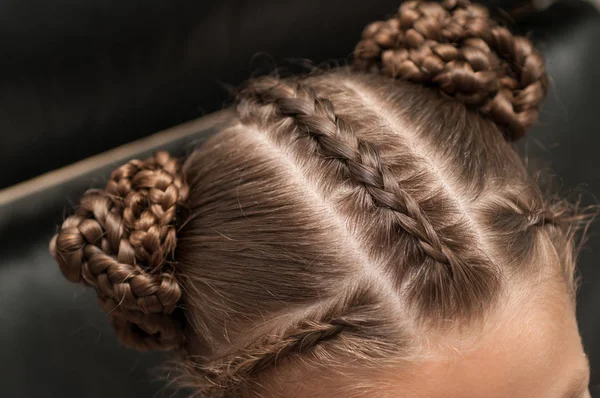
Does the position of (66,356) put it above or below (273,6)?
below

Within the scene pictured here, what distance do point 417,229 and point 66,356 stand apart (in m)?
0.50

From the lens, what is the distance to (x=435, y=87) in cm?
70

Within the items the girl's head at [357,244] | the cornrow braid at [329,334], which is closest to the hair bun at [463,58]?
the girl's head at [357,244]

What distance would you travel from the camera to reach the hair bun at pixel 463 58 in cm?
68

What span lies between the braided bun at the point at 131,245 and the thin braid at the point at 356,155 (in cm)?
13

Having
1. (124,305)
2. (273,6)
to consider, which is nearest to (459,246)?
(124,305)

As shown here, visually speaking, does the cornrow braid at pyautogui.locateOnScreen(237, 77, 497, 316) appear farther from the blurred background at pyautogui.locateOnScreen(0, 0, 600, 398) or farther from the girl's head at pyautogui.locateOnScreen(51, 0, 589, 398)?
the blurred background at pyautogui.locateOnScreen(0, 0, 600, 398)

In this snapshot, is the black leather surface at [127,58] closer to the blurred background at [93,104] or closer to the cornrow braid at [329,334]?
the blurred background at [93,104]

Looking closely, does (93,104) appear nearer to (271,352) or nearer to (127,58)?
(127,58)

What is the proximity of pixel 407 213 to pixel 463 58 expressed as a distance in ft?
0.73

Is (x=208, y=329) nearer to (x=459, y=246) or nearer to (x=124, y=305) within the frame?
(x=124, y=305)

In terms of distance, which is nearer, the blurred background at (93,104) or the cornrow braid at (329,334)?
the cornrow braid at (329,334)

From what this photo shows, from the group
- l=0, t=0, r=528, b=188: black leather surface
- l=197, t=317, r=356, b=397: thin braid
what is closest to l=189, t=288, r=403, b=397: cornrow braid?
l=197, t=317, r=356, b=397: thin braid

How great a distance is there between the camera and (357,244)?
0.57 metres
